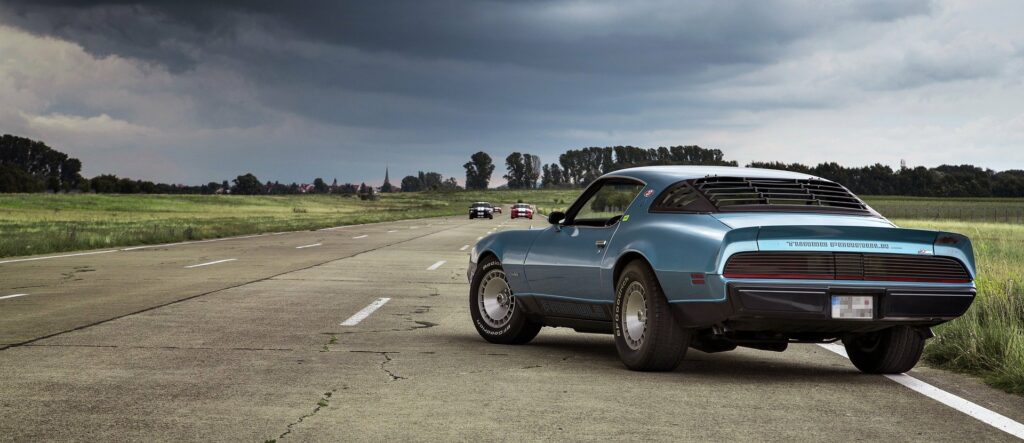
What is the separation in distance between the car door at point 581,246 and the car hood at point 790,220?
42.3 inches

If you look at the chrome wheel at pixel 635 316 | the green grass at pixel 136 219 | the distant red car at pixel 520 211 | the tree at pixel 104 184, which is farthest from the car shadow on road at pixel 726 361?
the tree at pixel 104 184

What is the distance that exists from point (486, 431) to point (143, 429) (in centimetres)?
180

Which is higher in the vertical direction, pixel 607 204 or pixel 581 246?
pixel 607 204

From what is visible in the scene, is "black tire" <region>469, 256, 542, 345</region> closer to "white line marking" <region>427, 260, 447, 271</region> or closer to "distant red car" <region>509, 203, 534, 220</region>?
"white line marking" <region>427, 260, 447, 271</region>

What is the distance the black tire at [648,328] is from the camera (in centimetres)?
717

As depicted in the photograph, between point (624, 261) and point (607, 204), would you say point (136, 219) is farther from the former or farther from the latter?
point (624, 261)

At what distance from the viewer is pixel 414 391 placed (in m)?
6.72

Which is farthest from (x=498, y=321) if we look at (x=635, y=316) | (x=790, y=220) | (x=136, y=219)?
(x=136, y=219)

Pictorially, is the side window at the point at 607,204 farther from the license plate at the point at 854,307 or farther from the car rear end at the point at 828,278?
the license plate at the point at 854,307

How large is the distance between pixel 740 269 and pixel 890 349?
70.8 inches

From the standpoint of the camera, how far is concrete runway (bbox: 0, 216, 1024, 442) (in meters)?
5.55

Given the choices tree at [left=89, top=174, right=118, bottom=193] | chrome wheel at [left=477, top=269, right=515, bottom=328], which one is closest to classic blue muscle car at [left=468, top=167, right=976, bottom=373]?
chrome wheel at [left=477, top=269, right=515, bottom=328]

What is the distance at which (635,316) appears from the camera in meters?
7.54

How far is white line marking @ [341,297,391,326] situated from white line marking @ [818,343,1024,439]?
5496 mm
